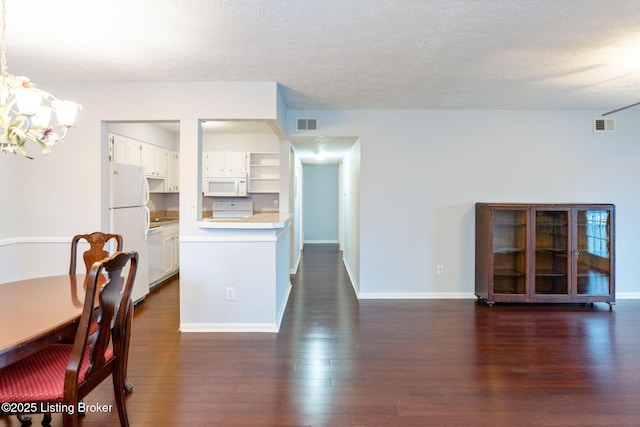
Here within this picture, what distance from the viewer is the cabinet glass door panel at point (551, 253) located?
421 cm

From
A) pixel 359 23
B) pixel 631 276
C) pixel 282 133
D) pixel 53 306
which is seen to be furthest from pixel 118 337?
pixel 631 276

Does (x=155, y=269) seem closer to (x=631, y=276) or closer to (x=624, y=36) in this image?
(x=624, y=36)

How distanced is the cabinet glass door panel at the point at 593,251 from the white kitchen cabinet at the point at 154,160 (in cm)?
577

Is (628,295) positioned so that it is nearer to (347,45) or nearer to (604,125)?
(604,125)

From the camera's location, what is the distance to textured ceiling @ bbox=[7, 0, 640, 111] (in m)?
2.08

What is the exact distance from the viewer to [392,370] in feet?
8.55

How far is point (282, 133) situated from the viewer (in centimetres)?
429

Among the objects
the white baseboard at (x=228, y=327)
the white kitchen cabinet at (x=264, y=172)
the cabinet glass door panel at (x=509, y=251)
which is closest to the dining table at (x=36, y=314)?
the white baseboard at (x=228, y=327)

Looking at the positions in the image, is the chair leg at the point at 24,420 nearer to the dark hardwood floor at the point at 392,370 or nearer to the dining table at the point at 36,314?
the dark hardwood floor at the point at 392,370

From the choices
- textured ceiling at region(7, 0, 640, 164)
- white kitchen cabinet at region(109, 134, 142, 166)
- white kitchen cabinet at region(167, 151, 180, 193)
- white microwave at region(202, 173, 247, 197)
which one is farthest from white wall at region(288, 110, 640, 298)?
white kitchen cabinet at region(167, 151, 180, 193)

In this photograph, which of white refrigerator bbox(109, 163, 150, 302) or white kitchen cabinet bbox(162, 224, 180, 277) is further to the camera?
white kitchen cabinet bbox(162, 224, 180, 277)

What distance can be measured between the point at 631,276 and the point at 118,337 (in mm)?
5779

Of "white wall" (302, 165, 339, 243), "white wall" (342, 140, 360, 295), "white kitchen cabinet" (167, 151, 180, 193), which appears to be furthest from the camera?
"white wall" (302, 165, 339, 243)

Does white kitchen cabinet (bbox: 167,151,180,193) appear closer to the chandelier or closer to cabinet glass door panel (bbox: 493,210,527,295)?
the chandelier
